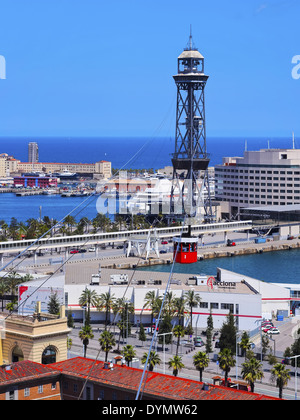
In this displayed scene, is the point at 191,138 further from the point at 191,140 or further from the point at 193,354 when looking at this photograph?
the point at 193,354

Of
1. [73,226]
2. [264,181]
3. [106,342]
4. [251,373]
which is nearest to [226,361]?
[251,373]

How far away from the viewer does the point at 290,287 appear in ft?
58.3

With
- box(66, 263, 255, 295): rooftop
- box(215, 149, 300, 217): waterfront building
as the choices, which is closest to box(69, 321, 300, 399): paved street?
box(66, 263, 255, 295): rooftop

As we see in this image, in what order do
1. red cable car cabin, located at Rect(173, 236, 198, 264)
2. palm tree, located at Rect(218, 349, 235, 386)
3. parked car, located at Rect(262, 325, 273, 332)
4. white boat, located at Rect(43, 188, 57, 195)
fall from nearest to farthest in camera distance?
palm tree, located at Rect(218, 349, 235, 386)
parked car, located at Rect(262, 325, 273, 332)
red cable car cabin, located at Rect(173, 236, 198, 264)
white boat, located at Rect(43, 188, 57, 195)

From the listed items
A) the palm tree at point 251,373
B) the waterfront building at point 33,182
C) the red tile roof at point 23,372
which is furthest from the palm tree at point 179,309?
the waterfront building at point 33,182

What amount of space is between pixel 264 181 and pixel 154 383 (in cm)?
2982

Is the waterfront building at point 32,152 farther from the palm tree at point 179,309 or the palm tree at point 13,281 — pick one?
the palm tree at point 179,309

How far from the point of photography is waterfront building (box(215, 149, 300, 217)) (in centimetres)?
3709

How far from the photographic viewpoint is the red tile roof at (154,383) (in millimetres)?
7742

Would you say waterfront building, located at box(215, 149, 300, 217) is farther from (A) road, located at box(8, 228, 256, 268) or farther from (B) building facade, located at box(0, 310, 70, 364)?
(B) building facade, located at box(0, 310, 70, 364)

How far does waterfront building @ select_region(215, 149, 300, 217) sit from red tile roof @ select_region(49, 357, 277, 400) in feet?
93.4

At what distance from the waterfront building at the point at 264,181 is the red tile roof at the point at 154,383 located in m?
28.5
